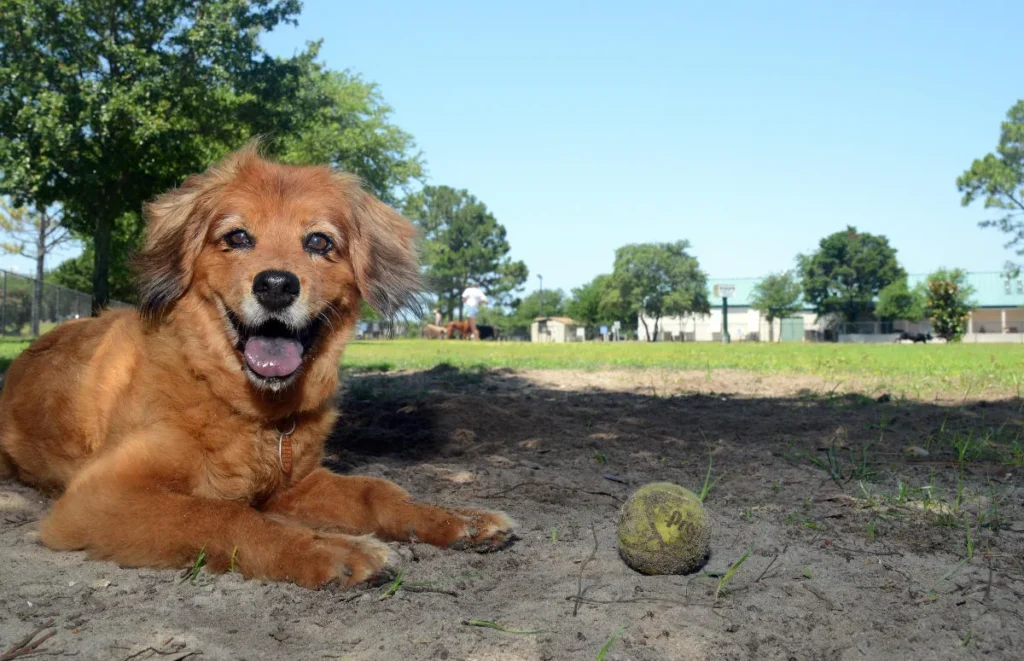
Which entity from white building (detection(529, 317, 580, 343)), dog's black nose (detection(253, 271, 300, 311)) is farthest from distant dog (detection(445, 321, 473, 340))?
white building (detection(529, 317, 580, 343))

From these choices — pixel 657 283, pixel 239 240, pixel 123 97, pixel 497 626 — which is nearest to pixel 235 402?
pixel 239 240

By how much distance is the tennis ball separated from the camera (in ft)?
9.70

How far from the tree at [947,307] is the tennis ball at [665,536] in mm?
83354

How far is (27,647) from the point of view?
2.16 m

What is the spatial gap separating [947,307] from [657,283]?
116 feet

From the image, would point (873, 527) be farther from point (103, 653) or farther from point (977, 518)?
point (103, 653)

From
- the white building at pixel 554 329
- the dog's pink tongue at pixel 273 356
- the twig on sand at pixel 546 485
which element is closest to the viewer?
the dog's pink tongue at pixel 273 356

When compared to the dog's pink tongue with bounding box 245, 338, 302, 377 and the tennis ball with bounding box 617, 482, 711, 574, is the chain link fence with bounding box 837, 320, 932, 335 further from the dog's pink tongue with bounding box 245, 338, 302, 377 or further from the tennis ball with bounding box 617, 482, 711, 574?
the dog's pink tongue with bounding box 245, 338, 302, 377

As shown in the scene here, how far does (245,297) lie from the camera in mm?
3330

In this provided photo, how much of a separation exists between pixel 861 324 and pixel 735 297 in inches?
861

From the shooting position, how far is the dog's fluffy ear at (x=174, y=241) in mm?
3631

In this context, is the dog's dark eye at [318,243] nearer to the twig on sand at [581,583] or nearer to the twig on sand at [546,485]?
the twig on sand at [546,485]

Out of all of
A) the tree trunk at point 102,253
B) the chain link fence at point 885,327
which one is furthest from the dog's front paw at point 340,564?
the chain link fence at point 885,327

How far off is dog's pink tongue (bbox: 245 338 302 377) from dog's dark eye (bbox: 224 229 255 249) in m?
0.44
